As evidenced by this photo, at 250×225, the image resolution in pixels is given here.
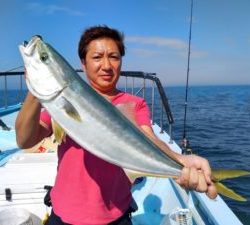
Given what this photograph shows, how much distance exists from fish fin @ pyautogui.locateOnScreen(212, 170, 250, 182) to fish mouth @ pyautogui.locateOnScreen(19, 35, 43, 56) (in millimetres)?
1416

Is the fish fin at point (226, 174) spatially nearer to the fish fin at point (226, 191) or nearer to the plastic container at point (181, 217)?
the fish fin at point (226, 191)

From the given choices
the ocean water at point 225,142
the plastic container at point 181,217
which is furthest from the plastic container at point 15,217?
the ocean water at point 225,142

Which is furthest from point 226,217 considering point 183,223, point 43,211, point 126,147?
point 43,211

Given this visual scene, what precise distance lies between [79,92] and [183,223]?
7.41 ft

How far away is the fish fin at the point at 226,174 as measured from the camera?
7.67ft

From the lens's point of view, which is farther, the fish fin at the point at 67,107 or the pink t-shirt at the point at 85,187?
the pink t-shirt at the point at 85,187

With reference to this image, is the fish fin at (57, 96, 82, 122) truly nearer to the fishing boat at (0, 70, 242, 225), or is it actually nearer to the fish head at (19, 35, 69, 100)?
the fish head at (19, 35, 69, 100)

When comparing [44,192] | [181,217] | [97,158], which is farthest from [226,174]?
[44,192]

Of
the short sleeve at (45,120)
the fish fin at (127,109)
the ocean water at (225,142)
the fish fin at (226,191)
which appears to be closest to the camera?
the fish fin at (226,191)

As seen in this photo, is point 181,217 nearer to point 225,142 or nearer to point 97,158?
point 97,158

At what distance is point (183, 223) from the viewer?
3893 millimetres

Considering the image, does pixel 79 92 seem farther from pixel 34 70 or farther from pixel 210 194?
pixel 210 194

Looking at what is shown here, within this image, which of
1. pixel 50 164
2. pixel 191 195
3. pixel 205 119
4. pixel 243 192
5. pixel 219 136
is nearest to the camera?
pixel 191 195

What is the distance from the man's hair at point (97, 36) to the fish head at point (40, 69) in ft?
2.34
